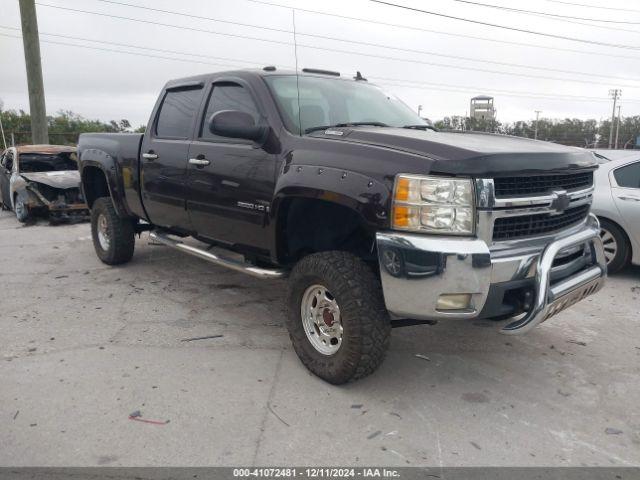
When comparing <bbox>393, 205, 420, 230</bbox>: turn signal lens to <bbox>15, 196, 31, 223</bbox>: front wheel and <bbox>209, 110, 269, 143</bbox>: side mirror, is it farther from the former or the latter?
<bbox>15, 196, 31, 223</bbox>: front wheel

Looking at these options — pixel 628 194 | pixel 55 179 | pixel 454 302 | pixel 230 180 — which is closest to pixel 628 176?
pixel 628 194

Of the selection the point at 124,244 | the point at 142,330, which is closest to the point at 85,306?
the point at 142,330

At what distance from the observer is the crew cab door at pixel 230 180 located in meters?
3.91

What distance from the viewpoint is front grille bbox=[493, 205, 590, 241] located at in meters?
→ 3.05

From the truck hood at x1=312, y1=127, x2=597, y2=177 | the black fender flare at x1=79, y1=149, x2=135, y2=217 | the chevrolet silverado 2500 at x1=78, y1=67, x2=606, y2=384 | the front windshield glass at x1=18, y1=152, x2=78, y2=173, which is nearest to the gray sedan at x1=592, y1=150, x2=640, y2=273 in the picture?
the chevrolet silverado 2500 at x1=78, y1=67, x2=606, y2=384

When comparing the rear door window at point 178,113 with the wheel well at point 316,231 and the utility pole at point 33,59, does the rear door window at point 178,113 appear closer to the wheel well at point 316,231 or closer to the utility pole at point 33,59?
the wheel well at point 316,231

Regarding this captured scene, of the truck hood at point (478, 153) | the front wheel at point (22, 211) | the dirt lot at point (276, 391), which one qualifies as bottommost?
the dirt lot at point (276, 391)

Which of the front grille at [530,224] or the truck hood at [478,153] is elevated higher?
the truck hood at [478,153]

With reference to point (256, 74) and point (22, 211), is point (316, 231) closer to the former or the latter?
point (256, 74)

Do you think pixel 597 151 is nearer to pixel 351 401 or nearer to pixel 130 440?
pixel 351 401

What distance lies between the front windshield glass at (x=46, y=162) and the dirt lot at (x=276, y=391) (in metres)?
5.96

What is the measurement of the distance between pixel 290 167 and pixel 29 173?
8.39 meters

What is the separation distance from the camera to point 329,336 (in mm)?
3553

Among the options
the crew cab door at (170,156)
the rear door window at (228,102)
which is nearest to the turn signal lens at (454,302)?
the rear door window at (228,102)
